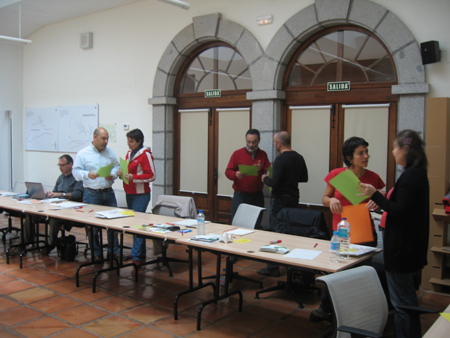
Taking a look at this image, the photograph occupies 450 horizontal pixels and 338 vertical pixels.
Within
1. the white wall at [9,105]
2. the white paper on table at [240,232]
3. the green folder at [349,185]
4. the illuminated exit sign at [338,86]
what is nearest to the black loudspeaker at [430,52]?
the illuminated exit sign at [338,86]

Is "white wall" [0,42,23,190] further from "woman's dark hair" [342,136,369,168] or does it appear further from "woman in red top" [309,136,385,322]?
"woman's dark hair" [342,136,369,168]

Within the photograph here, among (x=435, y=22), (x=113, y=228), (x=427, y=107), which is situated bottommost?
(x=113, y=228)

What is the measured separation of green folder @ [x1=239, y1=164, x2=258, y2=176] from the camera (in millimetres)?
5055

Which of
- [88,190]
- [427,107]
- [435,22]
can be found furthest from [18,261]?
[435,22]

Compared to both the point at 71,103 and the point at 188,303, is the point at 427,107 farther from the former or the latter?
the point at 71,103

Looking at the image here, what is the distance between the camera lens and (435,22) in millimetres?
4609

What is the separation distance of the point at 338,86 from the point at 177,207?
2.54 m

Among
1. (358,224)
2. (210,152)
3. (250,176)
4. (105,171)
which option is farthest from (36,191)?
(358,224)

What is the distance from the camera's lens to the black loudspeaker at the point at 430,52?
4.45m

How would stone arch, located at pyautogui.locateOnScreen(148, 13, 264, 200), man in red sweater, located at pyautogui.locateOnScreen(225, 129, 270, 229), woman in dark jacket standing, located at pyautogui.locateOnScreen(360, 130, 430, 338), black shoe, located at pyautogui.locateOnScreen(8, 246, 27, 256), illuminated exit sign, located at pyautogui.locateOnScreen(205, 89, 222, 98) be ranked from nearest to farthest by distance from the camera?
woman in dark jacket standing, located at pyautogui.locateOnScreen(360, 130, 430, 338), man in red sweater, located at pyautogui.locateOnScreen(225, 129, 270, 229), black shoe, located at pyautogui.locateOnScreen(8, 246, 27, 256), stone arch, located at pyautogui.locateOnScreen(148, 13, 264, 200), illuminated exit sign, located at pyautogui.locateOnScreen(205, 89, 222, 98)

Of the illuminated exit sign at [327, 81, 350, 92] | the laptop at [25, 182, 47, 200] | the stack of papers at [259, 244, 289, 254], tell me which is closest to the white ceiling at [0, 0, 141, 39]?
the laptop at [25, 182, 47, 200]

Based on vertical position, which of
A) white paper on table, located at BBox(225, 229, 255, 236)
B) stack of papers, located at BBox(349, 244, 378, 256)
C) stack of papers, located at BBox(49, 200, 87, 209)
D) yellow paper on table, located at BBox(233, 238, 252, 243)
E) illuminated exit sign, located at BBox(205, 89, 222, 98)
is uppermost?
illuminated exit sign, located at BBox(205, 89, 222, 98)

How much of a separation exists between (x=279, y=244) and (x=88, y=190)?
116 inches

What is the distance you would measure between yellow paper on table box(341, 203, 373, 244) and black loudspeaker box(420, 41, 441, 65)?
2.18 meters
